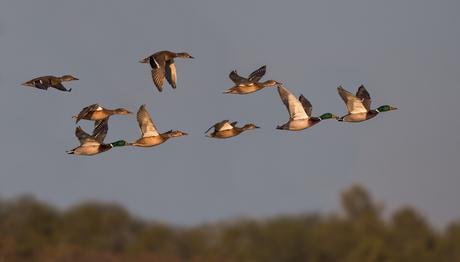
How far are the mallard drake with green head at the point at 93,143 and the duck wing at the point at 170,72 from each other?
227 cm

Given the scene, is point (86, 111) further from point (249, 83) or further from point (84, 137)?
point (249, 83)

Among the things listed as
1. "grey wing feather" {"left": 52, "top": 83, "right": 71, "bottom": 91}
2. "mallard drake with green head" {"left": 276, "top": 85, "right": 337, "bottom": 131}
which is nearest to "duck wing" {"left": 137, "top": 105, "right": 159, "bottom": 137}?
"grey wing feather" {"left": 52, "top": 83, "right": 71, "bottom": 91}

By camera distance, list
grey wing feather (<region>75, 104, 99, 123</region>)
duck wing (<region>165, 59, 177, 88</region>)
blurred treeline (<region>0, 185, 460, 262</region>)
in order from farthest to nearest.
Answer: blurred treeline (<region>0, 185, 460, 262</region>) → duck wing (<region>165, 59, 177, 88</region>) → grey wing feather (<region>75, 104, 99, 123</region>)

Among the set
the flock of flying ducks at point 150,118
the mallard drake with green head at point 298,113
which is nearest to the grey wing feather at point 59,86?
the flock of flying ducks at point 150,118

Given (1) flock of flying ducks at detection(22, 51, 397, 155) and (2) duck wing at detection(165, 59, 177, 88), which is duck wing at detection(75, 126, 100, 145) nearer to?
(1) flock of flying ducks at detection(22, 51, 397, 155)

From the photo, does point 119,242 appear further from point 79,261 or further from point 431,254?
point 431,254

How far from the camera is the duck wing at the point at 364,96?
30.9 m

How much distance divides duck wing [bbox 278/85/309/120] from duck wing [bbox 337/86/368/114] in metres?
0.94

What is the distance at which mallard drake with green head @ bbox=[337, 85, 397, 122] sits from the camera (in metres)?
30.3

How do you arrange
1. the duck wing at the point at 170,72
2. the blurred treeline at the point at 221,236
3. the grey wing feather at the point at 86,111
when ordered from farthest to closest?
the blurred treeline at the point at 221,236 → the duck wing at the point at 170,72 → the grey wing feather at the point at 86,111

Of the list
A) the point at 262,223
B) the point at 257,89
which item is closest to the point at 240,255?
the point at 262,223

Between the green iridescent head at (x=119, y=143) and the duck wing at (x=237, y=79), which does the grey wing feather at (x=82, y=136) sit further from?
the duck wing at (x=237, y=79)

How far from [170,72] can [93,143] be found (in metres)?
3.31

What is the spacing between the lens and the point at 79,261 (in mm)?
111500
